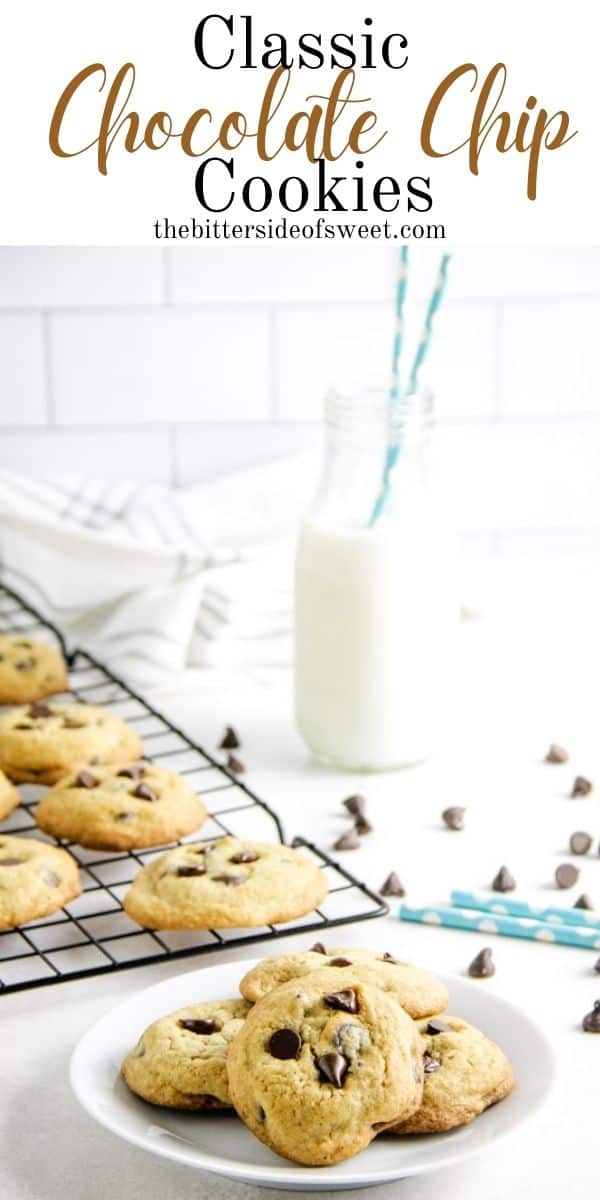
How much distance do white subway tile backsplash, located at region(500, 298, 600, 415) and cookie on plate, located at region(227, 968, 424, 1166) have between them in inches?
57.3

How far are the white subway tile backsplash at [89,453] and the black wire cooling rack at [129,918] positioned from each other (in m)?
0.68

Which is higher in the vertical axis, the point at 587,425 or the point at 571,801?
the point at 587,425

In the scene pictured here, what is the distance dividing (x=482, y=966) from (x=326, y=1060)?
313 mm

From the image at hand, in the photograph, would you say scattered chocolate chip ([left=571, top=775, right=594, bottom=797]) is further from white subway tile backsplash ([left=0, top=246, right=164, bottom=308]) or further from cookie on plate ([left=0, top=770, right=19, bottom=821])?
white subway tile backsplash ([left=0, top=246, right=164, bottom=308])

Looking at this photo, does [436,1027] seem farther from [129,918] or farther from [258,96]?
[258,96]

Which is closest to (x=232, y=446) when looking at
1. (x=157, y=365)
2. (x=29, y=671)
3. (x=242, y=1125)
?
(x=157, y=365)

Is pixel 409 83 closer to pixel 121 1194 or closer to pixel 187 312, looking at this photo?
pixel 187 312

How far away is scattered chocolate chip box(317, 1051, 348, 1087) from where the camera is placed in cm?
90

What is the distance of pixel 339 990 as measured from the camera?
Answer: 0.95 m

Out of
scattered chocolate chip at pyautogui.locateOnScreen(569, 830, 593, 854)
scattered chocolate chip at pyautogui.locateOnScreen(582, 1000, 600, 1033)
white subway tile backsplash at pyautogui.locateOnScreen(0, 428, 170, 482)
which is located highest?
white subway tile backsplash at pyautogui.locateOnScreen(0, 428, 170, 482)

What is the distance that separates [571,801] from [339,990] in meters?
0.62

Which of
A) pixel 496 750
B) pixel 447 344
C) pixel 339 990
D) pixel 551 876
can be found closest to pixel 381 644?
pixel 496 750

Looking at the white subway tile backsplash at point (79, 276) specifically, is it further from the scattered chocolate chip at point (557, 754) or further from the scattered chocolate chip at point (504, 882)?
the scattered chocolate chip at point (504, 882)

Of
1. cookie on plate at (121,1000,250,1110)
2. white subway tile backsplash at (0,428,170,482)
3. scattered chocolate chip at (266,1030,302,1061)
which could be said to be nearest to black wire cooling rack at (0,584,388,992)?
cookie on plate at (121,1000,250,1110)
